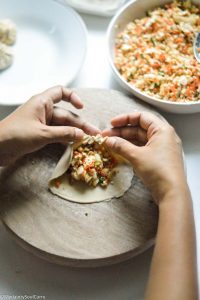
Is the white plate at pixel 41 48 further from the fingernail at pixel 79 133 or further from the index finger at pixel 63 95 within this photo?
the fingernail at pixel 79 133

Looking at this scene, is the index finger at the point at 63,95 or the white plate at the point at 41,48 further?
the white plate at the point at 41,48

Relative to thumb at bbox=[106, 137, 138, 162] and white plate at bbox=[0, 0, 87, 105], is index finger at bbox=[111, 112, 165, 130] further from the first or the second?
white plate at bbox=[0, 0, 87, 105]

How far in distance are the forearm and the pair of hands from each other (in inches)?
2.1

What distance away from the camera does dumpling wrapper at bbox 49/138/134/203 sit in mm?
995

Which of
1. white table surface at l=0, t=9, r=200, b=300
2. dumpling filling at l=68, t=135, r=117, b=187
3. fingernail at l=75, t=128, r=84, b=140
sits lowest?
white table surface at l=0, t=9, r=200, b=300

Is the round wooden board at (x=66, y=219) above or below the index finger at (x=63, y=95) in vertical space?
below

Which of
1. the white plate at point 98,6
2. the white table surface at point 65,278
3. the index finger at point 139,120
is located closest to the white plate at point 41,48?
the white plate at point 98,6

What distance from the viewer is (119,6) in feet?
4.41

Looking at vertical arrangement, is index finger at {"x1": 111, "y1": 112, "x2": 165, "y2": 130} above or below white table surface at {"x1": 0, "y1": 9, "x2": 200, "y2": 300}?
above

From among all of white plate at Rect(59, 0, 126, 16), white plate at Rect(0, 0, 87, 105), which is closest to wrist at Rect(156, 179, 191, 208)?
white plate at Rect(0, 0, 87, 105)

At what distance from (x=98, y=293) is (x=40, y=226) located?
0.20 m

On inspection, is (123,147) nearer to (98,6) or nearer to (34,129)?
(34,129)

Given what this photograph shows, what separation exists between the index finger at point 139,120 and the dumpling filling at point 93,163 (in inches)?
2.4

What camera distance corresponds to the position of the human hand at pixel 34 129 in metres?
0.96
